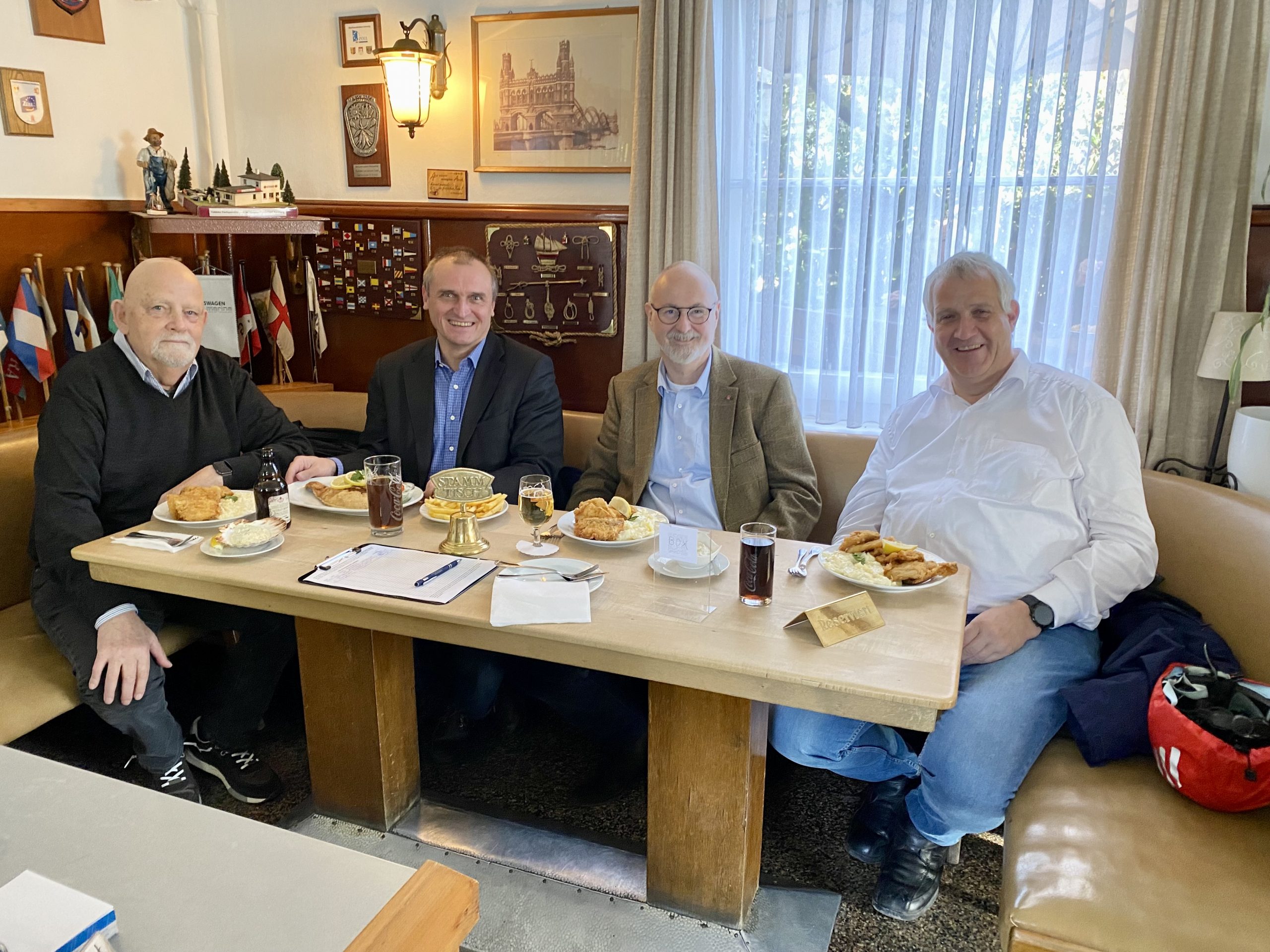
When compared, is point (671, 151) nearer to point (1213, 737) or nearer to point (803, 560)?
point (803, 560)

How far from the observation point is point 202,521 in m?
2.08

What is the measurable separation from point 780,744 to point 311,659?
1.14 meters

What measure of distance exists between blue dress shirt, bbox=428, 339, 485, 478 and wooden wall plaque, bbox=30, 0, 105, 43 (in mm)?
2054

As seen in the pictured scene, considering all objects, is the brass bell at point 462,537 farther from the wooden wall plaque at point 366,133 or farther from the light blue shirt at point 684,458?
the wooden wall plaque at point 366,133

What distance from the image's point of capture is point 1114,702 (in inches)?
71.1

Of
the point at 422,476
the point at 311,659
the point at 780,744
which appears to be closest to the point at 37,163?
the point at 422,476

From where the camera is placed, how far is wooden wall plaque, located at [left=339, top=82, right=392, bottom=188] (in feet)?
12.6

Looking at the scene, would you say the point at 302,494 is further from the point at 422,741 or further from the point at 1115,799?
the point at 1115,799

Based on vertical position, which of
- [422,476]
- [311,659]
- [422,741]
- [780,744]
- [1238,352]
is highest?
[1238,352]

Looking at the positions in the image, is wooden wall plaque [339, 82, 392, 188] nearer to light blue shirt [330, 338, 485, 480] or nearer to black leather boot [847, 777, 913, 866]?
light blue shirt [330, 338, 485, 480]

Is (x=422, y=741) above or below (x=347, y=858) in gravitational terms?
below

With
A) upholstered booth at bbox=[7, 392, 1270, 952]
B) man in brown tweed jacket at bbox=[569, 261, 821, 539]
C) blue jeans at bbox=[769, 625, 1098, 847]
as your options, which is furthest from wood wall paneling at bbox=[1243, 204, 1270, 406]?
man in brown tweed jacket at bbox=[569, 261, 821, 539]

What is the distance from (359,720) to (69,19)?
3.08 metres

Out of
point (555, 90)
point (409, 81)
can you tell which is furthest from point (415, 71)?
point (555, 90)
